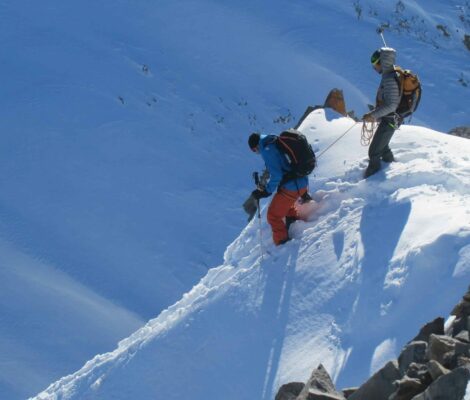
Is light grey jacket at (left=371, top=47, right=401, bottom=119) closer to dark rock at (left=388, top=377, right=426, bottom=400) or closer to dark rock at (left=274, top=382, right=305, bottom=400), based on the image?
dark rock at (left=274, top=382, right=305, bottom=400)

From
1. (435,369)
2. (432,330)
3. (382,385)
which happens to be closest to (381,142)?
(432,330)

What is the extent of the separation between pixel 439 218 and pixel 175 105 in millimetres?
11330

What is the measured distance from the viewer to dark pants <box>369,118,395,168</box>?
941 centimetres

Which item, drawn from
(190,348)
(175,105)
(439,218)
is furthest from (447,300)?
(175,105)

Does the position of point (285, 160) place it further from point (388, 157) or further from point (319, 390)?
point (319, 390)

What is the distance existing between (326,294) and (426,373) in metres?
2.98

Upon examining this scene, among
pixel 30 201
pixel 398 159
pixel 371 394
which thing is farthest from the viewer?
pixel 30 201

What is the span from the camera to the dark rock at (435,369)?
529 centimetres

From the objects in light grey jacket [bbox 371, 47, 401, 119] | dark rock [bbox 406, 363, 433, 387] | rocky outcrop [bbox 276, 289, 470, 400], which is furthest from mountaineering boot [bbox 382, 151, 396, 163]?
dark rock [bbox 406, 363, 433, 387]

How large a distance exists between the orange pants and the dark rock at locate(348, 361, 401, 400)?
130 inches

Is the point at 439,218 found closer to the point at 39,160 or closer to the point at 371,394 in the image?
the point at 371,394

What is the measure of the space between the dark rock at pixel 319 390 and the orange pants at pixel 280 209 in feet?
10.2

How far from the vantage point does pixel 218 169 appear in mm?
17375

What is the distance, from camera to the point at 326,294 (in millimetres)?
8438
